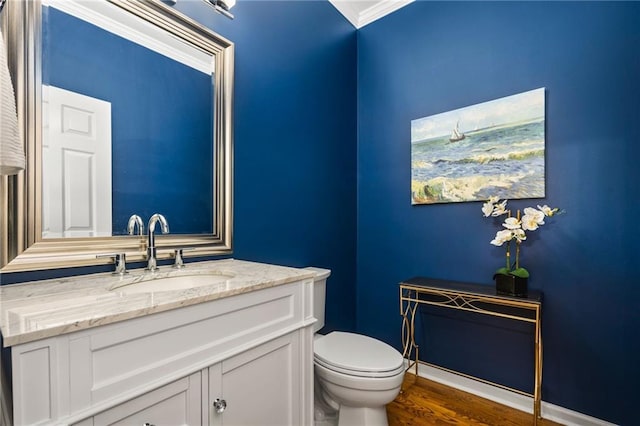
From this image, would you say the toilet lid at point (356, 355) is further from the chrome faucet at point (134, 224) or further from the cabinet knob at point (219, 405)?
the chrome faucet at point (134, 224)

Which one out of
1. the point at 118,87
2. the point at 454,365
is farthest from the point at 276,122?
the point at 454,365

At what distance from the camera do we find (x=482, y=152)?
183 centimetres

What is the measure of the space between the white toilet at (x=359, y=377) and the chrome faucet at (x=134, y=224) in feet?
3.15

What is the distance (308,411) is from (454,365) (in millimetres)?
1185

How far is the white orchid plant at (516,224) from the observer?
1563mm

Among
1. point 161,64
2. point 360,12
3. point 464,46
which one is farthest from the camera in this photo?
point 360,12

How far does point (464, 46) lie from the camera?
1.92 meters

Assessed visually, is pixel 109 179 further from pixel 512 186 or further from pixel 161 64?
pixel 512 186

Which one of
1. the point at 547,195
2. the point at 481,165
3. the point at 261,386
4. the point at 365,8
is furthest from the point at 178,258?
the point at 365,8

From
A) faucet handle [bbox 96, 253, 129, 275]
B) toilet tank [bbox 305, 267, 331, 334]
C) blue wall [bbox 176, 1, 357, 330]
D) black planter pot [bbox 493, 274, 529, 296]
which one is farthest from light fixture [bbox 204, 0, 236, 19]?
black planter pot [bbox 493, 274, 529, 296]

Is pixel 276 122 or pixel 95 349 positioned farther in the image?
pixel 276 122

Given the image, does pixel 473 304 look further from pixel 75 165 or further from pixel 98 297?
pixel 75 165

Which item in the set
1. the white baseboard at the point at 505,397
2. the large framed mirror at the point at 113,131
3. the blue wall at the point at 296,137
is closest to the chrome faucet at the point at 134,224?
the large framed mirror at the point at 113,131

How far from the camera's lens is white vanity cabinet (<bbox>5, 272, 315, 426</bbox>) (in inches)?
22.9
